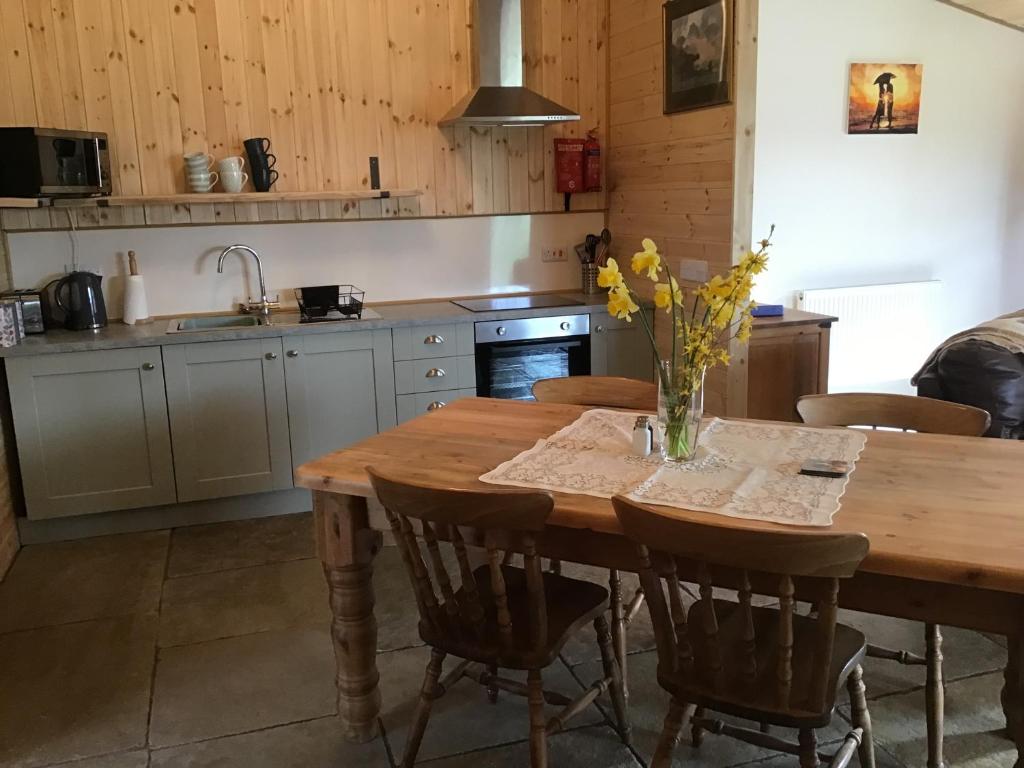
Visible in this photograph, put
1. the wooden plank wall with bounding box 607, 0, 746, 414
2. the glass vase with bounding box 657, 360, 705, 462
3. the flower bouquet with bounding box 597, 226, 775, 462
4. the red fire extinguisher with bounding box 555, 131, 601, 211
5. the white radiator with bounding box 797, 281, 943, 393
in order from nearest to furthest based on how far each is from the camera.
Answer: the flower bouquet with bounding box 597, 226, 775, 462, the glass vase with bounding box 657, 360, 705, 462, the wooden plank wall with bounding box 607, 0, 746, 414, the red fire extinguisher with bounding box 555, 131, 601, 211, the white radiator with bounding box 797, 281, 943, 393

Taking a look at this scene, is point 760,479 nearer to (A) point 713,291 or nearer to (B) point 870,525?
(B) point 870,525

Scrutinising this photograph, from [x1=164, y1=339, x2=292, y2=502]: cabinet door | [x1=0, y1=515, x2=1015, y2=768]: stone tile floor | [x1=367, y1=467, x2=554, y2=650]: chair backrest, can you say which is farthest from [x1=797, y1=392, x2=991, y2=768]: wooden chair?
[x1=164, y1=339, x2=292, y2=502]: cabinet door

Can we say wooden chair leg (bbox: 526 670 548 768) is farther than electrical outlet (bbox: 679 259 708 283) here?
No

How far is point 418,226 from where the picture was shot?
15.4ft

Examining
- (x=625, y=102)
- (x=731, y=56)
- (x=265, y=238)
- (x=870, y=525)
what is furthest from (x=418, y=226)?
(x=870, y=525)

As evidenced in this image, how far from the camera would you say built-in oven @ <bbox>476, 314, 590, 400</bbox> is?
425 cm

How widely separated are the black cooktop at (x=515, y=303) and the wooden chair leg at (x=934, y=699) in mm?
2555

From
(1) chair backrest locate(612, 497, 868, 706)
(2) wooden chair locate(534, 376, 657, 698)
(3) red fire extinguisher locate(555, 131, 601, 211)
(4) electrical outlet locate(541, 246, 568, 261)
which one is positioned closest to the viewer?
(1) chair backrest locate(612, 497, 868, 706)

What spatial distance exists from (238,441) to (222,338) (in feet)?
1.56

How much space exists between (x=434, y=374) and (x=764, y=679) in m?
2.67

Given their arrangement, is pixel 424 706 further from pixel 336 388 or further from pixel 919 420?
pixel 336 388

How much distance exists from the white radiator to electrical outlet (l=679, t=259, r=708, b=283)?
1670mm

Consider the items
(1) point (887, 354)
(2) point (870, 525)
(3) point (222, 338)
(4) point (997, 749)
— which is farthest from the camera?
(1) point (887, 354)

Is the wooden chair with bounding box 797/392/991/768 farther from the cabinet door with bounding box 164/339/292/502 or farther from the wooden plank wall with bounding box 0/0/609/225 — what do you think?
the wooden plank wall with bounding box 0/0/609/225
